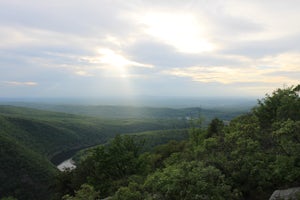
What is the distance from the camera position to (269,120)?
32031mm

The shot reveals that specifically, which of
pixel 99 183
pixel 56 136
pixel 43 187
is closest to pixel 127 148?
pixel 99 183

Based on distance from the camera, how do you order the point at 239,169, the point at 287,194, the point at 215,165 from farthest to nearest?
the point at 215,165
the point at 239,169
the point at 287,194

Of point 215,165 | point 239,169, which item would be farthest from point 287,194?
point 215,165

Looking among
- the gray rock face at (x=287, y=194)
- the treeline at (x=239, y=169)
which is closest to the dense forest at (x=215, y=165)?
the treeline at (x=239, y=169)

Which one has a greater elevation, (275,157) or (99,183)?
(275,157)

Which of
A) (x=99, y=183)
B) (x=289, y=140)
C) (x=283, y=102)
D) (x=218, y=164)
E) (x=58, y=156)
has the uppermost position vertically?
(x=283, y=102)

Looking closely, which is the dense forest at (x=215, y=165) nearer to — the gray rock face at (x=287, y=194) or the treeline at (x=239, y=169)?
the treeline at (x=239, y=169)

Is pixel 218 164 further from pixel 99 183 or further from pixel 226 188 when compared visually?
pixel 99 183

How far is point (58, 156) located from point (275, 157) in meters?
150

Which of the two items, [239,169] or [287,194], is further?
[239,169]

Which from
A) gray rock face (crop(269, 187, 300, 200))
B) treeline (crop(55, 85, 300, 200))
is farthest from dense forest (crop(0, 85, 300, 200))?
gray rock face (crop(269, 187, 300, 200))

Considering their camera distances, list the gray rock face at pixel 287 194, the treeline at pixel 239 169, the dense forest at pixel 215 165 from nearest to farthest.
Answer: the treeline at pixel 239 169 < the gray rock face at pixel 287 194 < the dense forest at pixel 215 165

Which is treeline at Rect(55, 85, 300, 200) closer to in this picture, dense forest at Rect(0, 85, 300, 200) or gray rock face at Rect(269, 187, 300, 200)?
dense forest at Rect(0, 85, 300, 200)

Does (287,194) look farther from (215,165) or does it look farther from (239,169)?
(215,165)
